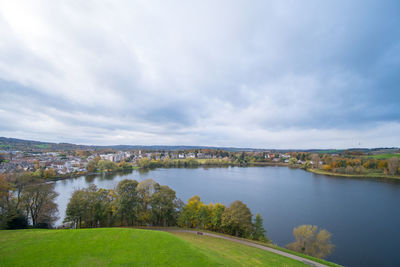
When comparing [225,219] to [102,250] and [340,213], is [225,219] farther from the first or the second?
[340,213]

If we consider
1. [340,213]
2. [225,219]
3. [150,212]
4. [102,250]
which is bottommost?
[340,213]

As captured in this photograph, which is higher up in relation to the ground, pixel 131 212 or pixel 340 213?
pixel 131 212

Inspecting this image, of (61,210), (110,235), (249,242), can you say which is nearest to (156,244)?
(110,235)

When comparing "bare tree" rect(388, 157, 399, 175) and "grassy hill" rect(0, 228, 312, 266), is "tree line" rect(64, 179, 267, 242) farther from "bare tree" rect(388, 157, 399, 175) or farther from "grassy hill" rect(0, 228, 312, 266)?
"bare tree" rect(388, 157, 399, 175)

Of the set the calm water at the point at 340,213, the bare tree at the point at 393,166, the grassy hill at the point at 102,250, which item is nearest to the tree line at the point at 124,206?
the grassy hill at the point at 102,250

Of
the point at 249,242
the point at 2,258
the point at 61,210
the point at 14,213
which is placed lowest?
the point at 61,210

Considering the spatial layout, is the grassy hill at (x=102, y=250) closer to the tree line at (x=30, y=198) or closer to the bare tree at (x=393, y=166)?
the tree line at (x=30, y=198)

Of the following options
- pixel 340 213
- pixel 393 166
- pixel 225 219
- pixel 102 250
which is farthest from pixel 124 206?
pixel 393 166

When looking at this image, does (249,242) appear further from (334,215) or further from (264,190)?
(264,190)
